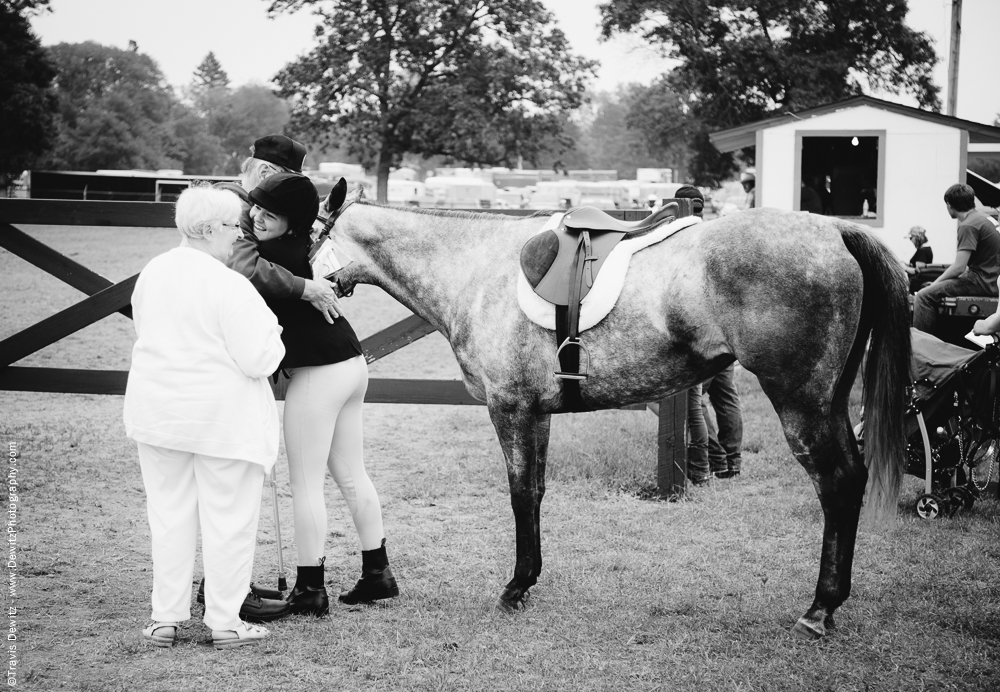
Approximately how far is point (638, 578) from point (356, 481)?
4.81ft

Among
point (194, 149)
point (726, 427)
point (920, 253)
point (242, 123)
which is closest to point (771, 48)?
point (920, 253)

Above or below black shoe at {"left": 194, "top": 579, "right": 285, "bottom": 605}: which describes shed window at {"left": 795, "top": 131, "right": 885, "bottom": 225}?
above

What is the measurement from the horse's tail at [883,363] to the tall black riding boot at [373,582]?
217cm

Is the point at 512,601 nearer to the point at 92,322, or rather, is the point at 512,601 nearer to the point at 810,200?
the point at 92,322

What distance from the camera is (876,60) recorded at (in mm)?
27562

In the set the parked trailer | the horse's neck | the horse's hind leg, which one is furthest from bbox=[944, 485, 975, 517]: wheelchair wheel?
the parked trailer

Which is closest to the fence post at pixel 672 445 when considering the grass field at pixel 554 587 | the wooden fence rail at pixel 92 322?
the wooden fence rail at pixel 92 322

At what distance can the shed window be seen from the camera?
13961mm

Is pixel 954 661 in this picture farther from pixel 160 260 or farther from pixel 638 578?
pixel 160 260

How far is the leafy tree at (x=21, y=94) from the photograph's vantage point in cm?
Answer: 3819

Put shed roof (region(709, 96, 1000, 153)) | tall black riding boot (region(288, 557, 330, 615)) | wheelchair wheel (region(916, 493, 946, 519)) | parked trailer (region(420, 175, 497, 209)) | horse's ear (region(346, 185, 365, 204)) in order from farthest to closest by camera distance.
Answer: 1. parked trailer (region(420, 175, 497, 209))
2. shed roof (region(709, 96, 1000, 153))
3. wheelchair wheel (region(916, 493, 946, 519))
4. horse's ear (region(346, 185, 365, 204))
5. tall black riding boot (region(288, 557, 330, 615))

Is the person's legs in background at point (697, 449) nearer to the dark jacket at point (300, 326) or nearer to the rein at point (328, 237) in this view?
the rein at point (328, 237)

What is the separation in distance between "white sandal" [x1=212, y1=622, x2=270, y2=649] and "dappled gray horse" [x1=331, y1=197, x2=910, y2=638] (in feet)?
3.54

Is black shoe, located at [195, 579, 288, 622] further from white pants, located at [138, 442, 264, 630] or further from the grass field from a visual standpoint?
white pants, located at [138, 442, 264, 630]
